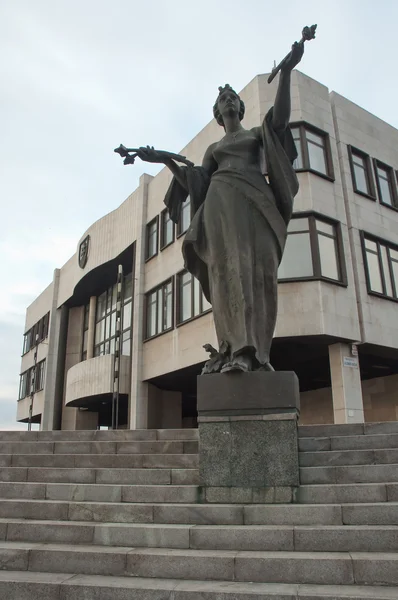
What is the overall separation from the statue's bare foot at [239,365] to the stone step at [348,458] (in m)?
1.15

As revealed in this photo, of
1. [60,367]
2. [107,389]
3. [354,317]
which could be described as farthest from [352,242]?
[60,367]

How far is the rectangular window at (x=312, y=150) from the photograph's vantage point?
1761cm

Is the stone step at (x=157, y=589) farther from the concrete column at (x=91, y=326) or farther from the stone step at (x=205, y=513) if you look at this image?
the concrete column at (x=91, y=326)

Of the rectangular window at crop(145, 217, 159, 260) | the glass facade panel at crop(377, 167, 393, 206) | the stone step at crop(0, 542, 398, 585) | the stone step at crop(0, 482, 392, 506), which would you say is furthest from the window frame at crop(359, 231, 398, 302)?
the stone step at crop(0, 542, 398, 585)

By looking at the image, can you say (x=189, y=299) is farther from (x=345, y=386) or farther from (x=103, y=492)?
(x=103, y=492)

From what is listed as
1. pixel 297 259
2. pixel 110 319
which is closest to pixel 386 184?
pixel 297 259

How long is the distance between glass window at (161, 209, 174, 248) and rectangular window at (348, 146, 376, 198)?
25.4 feet

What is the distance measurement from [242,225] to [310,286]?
10887 millimetres

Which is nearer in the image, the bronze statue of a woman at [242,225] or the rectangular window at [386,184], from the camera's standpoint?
the bronze statue of a woman at [242,225]

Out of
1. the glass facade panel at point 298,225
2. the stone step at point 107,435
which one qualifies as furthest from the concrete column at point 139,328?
the stone step at point 107,435

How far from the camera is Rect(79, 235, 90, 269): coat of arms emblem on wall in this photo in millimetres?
30438

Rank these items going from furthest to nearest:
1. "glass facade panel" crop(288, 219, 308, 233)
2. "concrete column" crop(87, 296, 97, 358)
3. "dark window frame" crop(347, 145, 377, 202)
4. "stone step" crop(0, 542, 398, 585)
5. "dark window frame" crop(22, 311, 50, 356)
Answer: "dark window frame" crop(22, 311, 50, 356) → "concrete column" crop(87, 296, 97, 358) → "dark window frame" crop(347, 145, 377, 202) → "glass facade panel" crop(288, 219, 308, 233) → "stone step" crop(0, 542, 398, 585)

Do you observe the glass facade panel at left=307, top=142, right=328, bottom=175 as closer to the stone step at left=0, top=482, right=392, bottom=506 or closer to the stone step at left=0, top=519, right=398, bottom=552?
the stone step at left=0, top=482, right=392, bottom=506

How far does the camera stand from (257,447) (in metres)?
4.84
